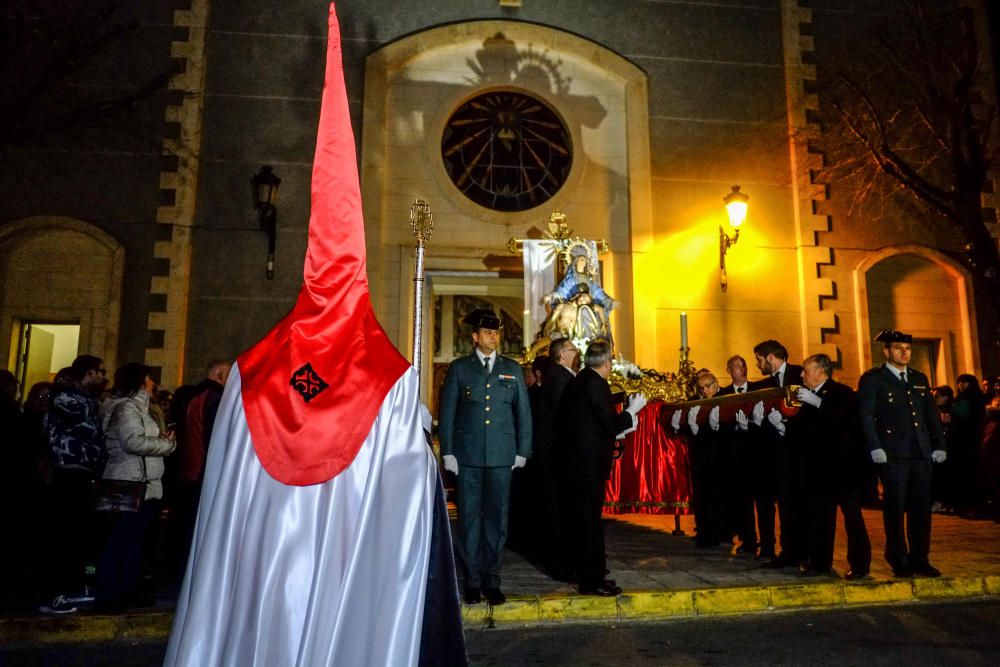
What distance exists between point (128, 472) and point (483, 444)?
2508mm

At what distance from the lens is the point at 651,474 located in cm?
825

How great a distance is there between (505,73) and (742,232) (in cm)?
505

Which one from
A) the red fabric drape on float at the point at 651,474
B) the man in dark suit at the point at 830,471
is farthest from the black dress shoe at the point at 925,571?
the red fabric drape on float at the point at 651,474

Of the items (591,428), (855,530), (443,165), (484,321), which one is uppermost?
(443,165)

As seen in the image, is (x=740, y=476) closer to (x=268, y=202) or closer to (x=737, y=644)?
(x=737, y=644)

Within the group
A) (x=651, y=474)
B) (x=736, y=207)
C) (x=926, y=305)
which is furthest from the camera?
(x=926, y=305)

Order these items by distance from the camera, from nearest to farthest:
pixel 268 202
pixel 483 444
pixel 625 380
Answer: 1. pixel 483 444
2. pixel 625 380
3. pixel 268 202

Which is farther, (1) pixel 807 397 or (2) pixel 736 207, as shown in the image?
(2) pixel 736 207

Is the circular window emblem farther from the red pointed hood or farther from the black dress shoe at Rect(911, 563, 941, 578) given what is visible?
the red pointed hood

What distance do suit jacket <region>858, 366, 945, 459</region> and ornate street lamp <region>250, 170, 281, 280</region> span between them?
332 inches

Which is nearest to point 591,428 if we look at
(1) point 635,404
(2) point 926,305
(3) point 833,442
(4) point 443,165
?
(1) point 635,404

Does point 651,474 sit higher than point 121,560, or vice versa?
point 651,474

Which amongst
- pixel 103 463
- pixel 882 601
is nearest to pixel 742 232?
pixel 882 601

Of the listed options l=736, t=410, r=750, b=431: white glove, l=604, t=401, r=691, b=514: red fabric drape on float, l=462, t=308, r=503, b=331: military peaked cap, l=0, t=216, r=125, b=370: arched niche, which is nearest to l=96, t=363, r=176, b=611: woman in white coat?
l=462, t=308, r=503, b=331: military peaked cap
